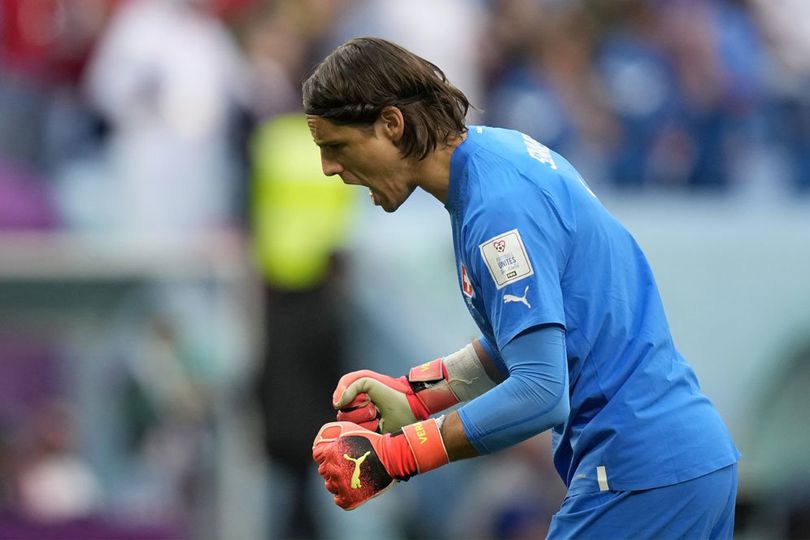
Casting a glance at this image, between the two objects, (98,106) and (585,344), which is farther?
(98,106)

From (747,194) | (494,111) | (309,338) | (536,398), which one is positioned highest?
(494,111)

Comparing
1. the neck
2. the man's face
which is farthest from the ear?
the neck

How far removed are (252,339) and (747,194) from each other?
401 centimetres

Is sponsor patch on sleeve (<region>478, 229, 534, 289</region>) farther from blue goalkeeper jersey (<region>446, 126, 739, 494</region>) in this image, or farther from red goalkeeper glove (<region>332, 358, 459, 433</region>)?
red goalkeeper glove (<region>332, 358, 459, 433</region>)

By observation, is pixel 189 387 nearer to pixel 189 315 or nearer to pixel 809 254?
pixel 189 315

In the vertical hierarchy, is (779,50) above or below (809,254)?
above

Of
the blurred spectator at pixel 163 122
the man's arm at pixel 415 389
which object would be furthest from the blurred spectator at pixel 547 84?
the man's arm at pixel 415 389

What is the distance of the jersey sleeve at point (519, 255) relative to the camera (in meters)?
4.20

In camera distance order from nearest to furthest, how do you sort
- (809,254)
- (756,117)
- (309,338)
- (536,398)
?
(536,398) < (309,338) < (809,254) < (756,117)

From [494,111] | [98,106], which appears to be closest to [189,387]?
[98,106]

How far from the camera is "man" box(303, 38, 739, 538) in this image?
422 cm

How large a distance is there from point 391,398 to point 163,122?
19.4 ft

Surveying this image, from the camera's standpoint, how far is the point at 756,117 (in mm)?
11703

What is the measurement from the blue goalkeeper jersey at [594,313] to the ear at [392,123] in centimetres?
19
